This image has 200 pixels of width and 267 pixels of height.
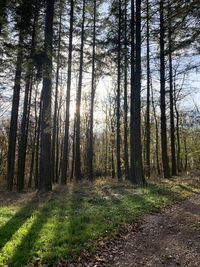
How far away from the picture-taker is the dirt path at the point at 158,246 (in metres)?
6.34

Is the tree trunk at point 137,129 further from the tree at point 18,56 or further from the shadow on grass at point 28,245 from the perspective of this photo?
the shadow on grass at point 28,245

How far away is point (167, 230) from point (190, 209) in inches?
102

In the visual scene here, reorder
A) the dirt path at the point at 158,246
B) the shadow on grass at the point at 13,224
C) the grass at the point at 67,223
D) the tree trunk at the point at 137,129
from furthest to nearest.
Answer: the tree trunk at the point at 137,129, the shadow on grass at the point at 13,224, the grass at the point at 67,223, the dirt path at the point at 158,246

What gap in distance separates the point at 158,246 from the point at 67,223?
2686mm

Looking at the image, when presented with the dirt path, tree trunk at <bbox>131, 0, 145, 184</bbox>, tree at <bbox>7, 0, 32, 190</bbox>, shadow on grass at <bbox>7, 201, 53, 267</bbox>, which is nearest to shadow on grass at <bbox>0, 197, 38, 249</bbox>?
shadow on grass at <bbox>7, 201, 53, 267</bbox>

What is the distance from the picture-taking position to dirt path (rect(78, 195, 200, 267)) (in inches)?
249

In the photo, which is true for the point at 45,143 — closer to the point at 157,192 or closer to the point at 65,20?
the point at 157,192

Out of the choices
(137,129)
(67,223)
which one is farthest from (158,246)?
(137,129)

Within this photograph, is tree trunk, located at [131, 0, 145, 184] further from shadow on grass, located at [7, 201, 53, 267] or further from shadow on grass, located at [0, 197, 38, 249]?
shadow on grass, located at [7, 201, 53, 267]

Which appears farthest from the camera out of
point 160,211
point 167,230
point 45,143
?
point 45,143

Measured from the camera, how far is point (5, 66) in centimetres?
1934

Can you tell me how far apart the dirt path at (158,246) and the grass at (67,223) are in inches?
17.4

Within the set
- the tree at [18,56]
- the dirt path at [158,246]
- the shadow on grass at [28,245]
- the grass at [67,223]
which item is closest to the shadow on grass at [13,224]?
the grass at [67,223]

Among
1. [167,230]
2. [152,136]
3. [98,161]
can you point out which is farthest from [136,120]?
[98,161]
